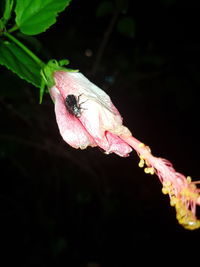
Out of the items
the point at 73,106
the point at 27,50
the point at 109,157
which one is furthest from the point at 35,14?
the point at 109,157

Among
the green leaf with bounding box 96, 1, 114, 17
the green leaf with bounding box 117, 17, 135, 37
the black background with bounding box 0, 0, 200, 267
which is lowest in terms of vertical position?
the black background with bounding box 0, 0, 200, 267

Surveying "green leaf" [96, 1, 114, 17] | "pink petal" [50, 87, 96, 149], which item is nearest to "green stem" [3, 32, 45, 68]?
"pink petal" [50, 87, 96, 149]

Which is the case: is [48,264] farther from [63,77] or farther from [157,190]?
[63,77]

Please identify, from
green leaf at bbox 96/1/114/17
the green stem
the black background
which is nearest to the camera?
the green stem

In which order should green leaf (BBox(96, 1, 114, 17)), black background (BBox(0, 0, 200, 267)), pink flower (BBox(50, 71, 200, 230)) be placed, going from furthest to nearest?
black background (BBox(0, 0, 200, 267))
green leaf (BBox(96, 1, 114, 17))
pink flower (BBox(50, 71, 200, 230))

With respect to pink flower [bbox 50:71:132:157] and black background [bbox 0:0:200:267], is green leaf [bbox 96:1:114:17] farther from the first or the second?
pink flower [bbox 50:71:132:157]

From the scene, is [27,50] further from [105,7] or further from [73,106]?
[105,7]

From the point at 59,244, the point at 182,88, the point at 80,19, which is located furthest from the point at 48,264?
the point at 80,19

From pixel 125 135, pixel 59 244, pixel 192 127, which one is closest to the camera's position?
pixel 125 135
